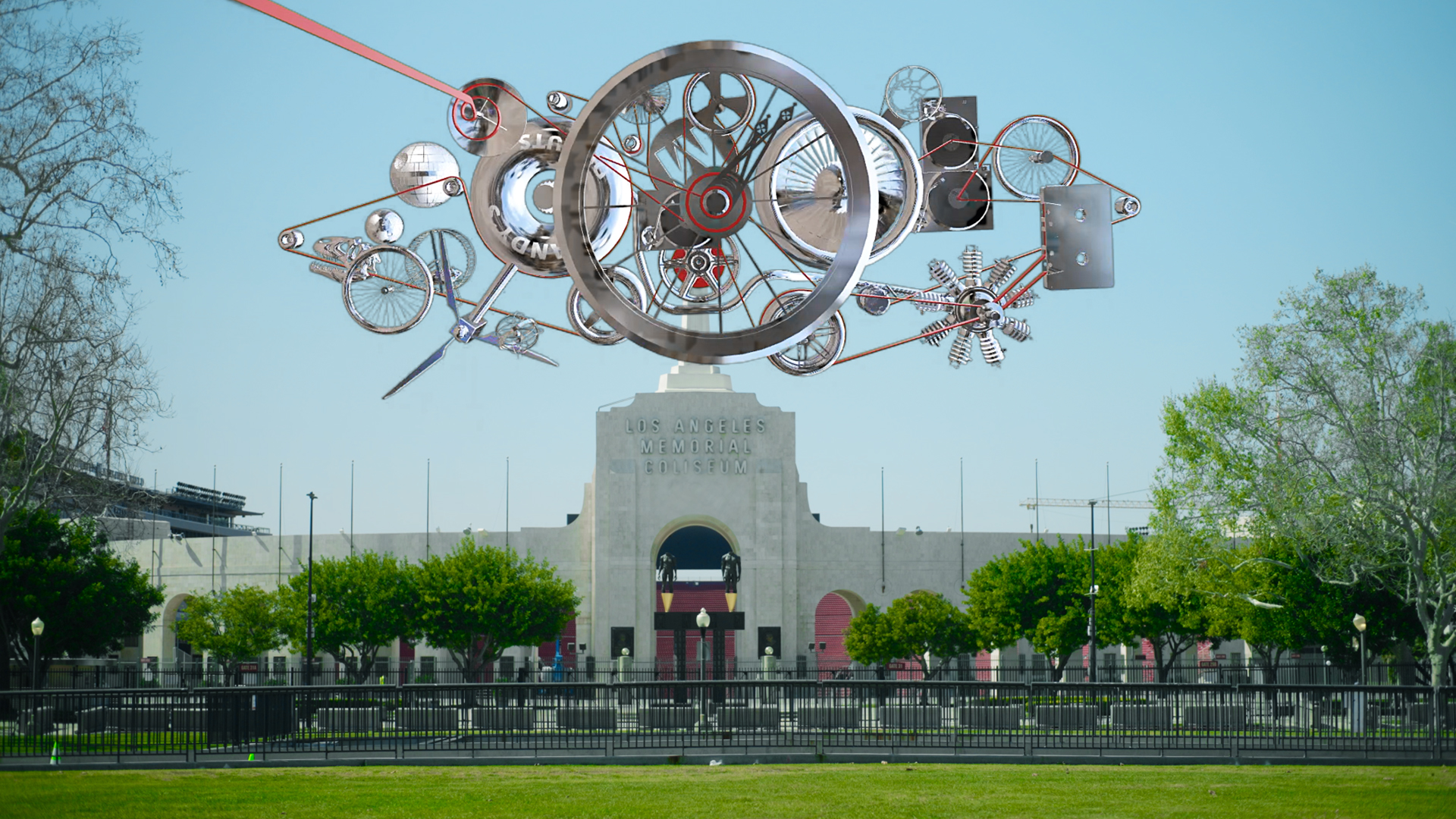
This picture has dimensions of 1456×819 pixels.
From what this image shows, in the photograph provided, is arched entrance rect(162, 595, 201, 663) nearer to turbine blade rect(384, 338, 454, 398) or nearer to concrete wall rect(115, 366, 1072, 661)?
concrete wall rect(115, 366, 1072, 661)

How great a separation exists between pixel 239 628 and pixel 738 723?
42958 mm

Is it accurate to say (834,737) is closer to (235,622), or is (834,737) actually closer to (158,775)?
(158,775)

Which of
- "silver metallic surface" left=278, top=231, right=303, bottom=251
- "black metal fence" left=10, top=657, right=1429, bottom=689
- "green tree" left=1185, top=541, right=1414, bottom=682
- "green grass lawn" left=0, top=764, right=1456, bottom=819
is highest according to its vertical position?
"silver metallic surface" left=278, top=231, right=303, bottom=251

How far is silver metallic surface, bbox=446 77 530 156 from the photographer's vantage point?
925 cm

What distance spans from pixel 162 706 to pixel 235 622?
133ft

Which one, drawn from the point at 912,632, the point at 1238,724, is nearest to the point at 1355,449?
the point at 1238,724

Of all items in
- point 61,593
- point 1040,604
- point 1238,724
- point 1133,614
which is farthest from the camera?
point 1040,604

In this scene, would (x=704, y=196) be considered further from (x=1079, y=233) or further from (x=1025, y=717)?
(x=1025, y=717)

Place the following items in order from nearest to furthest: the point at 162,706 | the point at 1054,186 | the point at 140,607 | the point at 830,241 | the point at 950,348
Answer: the point at 830,241
the point at 1054,186
the point at 950,348
the point at 162,706
the point at 140,607

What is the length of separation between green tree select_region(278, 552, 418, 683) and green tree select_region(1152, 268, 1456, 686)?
3476cm

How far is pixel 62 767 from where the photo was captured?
2112cm

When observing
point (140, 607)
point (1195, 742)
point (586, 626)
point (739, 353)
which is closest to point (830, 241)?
point (739, 353)

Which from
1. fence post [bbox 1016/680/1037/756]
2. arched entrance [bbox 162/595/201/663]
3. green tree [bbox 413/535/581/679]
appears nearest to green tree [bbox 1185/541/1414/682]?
fence post [bbox 1016/680/1037/756]

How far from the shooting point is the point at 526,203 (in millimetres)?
9461
